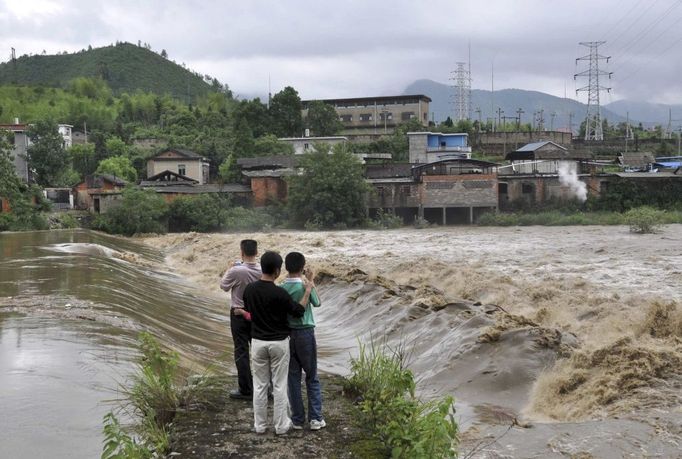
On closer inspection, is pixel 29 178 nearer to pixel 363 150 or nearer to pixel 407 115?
pixel 363 150

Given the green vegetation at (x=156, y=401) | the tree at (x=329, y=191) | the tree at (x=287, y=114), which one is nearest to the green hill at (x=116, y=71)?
the tree at (x=287, y=114)

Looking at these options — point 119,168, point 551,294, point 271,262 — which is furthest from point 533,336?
point 119,168

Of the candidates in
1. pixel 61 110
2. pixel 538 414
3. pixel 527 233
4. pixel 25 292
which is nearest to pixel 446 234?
pixel 527 233

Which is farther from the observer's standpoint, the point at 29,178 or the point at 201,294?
the point at 29,178

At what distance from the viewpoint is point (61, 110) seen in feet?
349

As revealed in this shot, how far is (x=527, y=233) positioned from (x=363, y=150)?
116 feet

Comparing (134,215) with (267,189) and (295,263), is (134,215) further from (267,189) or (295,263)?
(295,263)

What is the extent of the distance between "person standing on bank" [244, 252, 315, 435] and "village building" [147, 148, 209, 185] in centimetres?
6453

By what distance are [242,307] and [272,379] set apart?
1.34 m

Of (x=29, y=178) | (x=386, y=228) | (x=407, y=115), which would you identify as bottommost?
(x=386, y=228)

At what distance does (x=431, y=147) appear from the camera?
238 feet

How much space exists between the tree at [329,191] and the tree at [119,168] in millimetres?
26253

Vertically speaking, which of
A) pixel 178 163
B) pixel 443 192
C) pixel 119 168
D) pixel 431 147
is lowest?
pixel 443 192

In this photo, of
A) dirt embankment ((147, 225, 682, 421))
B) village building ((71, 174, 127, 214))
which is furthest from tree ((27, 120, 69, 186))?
dirt embankment ((147, 225, 682, 421))
